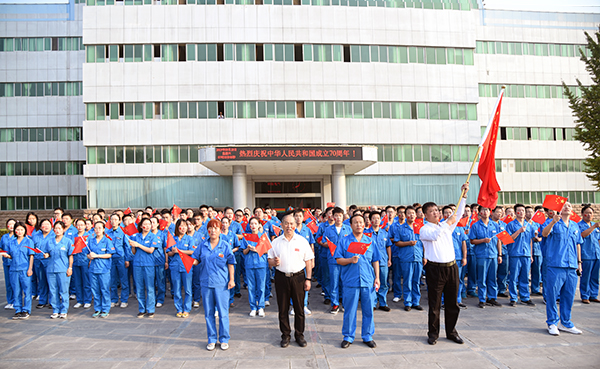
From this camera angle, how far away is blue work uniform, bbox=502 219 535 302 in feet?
26.2

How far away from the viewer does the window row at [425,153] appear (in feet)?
86.8

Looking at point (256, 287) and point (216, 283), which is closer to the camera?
point (216, 283)

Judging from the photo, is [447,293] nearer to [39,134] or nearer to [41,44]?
[39,134]

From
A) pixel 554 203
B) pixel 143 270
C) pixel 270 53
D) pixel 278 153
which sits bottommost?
pixel 143 270

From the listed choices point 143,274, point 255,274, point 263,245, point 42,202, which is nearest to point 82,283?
point 143,274

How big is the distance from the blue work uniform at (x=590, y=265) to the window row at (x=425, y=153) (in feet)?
59.7

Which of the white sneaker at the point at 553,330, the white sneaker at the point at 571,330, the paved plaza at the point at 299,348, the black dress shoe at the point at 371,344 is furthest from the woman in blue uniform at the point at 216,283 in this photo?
the white sneaker at the point at 571,330

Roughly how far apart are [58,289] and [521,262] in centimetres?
901

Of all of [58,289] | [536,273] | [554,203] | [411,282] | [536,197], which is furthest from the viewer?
[536,197]

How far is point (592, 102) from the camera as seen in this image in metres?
20.9

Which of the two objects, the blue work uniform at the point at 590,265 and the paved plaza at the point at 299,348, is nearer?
the paved plaza at the point at 299,348

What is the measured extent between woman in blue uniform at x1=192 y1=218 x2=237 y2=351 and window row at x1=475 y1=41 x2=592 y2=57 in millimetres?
29776

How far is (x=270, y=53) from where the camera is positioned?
25625mm

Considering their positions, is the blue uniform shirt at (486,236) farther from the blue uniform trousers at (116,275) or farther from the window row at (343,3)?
the window row at (343,3)
